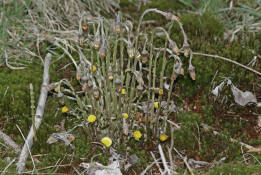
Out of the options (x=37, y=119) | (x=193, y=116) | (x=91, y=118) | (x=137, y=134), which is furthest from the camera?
(x=193, y=116)

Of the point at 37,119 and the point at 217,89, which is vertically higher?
the point at 217,89

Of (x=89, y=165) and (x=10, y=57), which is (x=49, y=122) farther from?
(x=10, y=57)

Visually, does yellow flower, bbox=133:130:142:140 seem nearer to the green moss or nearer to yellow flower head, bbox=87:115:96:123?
yellow flower head, bbox=87:115:96:123

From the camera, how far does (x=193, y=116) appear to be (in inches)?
145

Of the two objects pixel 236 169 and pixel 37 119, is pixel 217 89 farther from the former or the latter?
pixel 37 119

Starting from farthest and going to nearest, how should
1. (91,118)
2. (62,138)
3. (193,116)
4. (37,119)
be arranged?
(193,116), (37,119), (62,138), (91,118)

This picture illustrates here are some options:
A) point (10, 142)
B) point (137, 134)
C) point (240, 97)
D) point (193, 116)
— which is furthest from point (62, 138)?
point (240, 97)

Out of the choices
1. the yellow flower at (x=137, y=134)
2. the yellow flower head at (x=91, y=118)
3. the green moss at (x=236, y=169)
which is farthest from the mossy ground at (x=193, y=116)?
the yellow flower head at (x=91, y=118)

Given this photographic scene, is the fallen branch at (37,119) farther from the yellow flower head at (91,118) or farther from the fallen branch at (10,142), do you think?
the yellow flower head at (91,118)

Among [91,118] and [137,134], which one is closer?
[91,118]

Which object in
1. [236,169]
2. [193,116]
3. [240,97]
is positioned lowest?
[236,169]

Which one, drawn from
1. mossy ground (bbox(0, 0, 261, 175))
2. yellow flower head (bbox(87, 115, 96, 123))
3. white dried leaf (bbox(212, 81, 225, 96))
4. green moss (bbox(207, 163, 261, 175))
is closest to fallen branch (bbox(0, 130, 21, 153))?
mossy ground (bbox(0, 0, 261, 175))

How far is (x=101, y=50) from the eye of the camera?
2756 millimetres

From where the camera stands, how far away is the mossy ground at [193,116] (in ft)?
10.9
